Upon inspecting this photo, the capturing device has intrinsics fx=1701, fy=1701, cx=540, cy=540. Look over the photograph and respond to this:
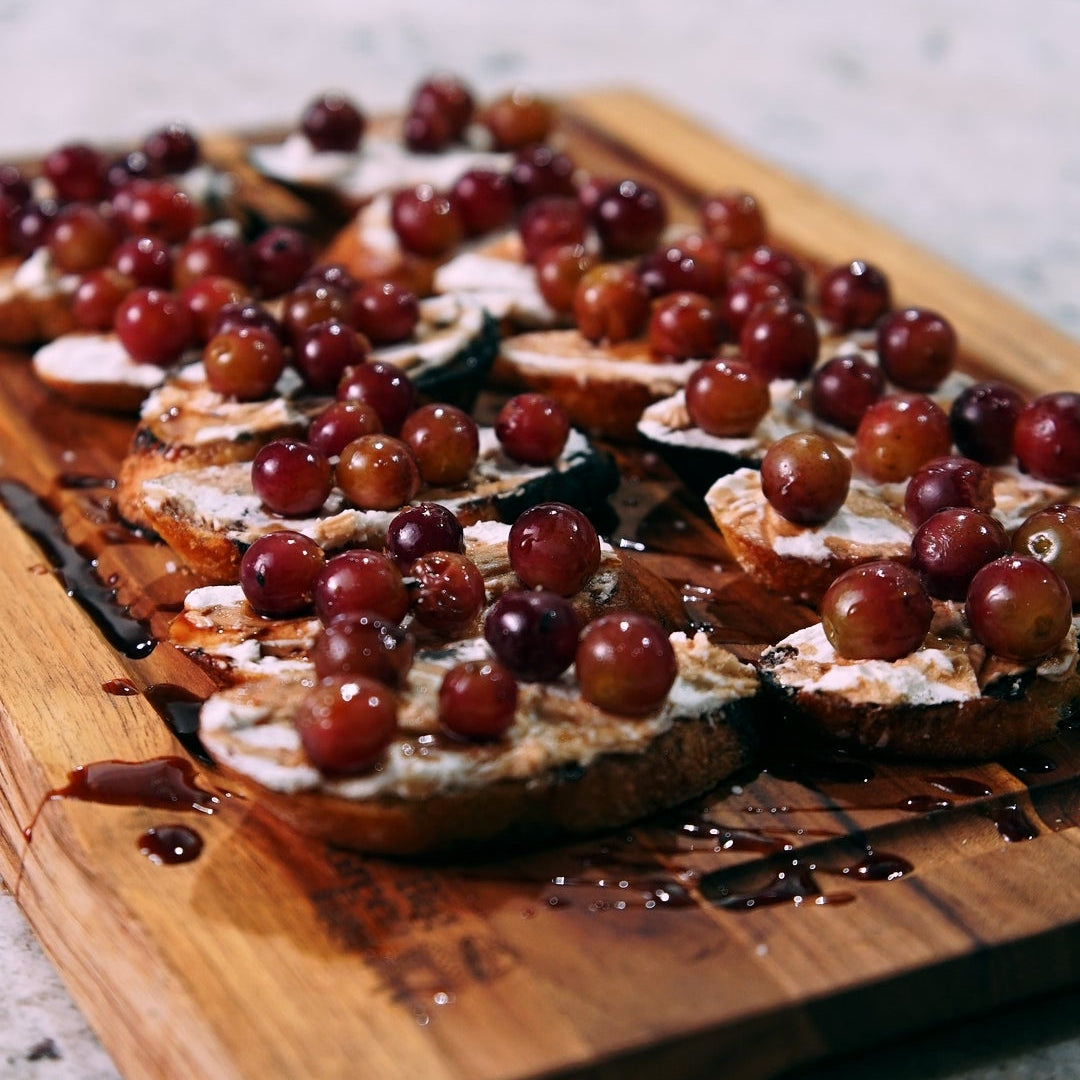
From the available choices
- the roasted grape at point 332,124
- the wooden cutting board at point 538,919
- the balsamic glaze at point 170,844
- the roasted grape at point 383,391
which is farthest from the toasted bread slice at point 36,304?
the balsamic glaze at point 170,844

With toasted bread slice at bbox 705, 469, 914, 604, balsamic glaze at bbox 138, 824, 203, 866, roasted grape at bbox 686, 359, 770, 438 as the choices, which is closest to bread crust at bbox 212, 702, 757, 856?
balsamic glaze at bbox 138, 824, 203, 866

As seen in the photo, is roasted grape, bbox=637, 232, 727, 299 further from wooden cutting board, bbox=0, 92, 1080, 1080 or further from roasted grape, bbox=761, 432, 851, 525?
wooden cutting board, bbox=0, 92, 1080, 1080

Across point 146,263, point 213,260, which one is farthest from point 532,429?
point 146,263

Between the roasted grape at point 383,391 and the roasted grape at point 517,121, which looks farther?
the roasted grape at point 517,121

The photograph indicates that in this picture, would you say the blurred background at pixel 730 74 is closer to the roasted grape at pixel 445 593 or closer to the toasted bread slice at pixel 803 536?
the toasted bread slice at pixel 803 536

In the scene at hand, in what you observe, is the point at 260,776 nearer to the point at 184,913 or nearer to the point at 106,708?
the point at 184,913

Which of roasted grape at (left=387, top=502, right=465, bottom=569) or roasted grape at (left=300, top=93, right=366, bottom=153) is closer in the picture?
roasted grape at (left=387, top=502, right=465, bottom=569)
